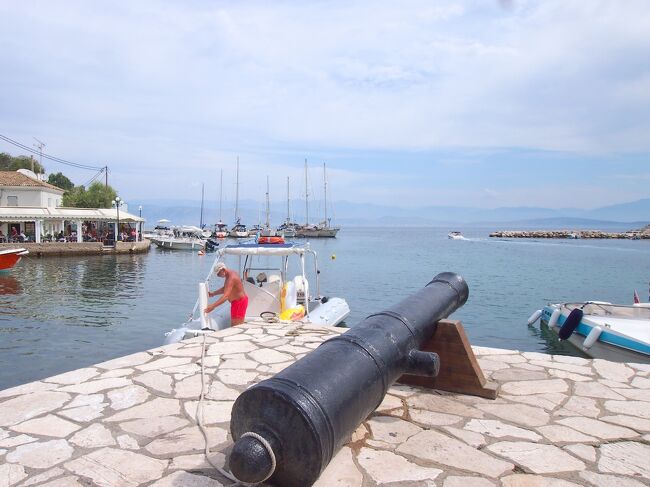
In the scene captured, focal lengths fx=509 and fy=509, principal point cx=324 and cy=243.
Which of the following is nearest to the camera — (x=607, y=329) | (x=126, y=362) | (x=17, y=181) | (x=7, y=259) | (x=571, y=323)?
(x=126, y=362)

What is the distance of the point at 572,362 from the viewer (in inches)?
246

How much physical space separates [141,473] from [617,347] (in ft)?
37.4

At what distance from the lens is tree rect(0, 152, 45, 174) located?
67125 millimetres

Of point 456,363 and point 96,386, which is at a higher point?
point 456,363

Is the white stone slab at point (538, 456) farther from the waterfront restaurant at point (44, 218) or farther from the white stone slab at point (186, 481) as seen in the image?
the waterfront restaurant at point (44, 218)

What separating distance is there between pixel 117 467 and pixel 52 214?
143 feet

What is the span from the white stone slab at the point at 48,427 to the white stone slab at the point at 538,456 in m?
3.34

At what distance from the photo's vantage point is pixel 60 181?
3123 inches

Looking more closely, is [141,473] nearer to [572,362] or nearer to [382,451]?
[382,451]

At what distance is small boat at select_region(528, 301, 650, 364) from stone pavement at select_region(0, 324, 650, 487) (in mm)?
5955

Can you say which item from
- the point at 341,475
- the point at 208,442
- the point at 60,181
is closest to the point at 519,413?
the point at 341,475

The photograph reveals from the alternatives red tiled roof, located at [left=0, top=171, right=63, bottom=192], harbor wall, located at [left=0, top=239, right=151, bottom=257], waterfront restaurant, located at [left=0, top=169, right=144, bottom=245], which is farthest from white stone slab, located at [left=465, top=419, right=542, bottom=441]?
red tiled roof, located at [left=0, top=171, right=63, bottom=192]

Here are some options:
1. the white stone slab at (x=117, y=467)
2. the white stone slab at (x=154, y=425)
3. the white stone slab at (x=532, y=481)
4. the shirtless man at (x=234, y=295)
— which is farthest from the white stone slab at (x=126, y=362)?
the white stone slab at (x=532, y=481)

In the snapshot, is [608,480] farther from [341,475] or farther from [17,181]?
[17,181]
